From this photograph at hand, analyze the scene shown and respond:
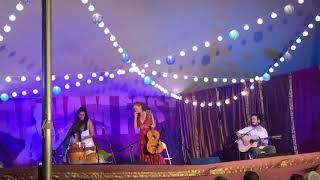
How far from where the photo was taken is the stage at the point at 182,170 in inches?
106

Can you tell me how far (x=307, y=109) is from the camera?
7473mm

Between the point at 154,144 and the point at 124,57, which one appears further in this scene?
the point at 154,144

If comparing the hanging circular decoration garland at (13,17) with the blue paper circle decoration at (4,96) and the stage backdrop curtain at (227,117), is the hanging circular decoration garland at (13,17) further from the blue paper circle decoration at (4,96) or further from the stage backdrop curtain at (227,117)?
the stage backdrop curtain at (227,117)

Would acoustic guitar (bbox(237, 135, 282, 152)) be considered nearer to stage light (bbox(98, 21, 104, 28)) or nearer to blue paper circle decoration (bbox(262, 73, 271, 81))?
blue paper circle decoration (bbox(262, 73, 271, 81))

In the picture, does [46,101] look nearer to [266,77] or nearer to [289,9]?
[289,9]

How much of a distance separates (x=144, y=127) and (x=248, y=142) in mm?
2014

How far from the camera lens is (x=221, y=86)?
8.88 meters

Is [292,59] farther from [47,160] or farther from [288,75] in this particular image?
[47,160]

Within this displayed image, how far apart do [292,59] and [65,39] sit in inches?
149

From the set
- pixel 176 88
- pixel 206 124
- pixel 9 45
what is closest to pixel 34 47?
pixel 9 45

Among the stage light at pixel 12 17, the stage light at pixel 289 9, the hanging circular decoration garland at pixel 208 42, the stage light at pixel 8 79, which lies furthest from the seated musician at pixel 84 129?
the stage light at pixel 289 9

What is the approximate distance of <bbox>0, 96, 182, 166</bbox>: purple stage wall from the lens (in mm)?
8430

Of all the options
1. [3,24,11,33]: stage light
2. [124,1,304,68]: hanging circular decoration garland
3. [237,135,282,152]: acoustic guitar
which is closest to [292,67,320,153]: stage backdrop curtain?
[237,135,282,152]: acoustic guitar

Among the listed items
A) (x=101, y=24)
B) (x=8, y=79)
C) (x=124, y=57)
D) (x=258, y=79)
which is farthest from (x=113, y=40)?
(x=258, y=79)
